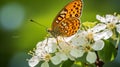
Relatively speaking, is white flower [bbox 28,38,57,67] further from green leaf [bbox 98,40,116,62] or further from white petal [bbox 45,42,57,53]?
green leaf [bbox 98,40,116,62]

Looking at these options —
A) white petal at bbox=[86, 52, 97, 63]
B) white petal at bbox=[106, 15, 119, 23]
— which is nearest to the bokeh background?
white petal at bbox=[106, 15, 119, 23]

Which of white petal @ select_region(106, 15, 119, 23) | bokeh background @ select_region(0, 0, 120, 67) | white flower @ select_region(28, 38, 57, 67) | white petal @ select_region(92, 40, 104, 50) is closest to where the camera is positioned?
white petal @ select_region(92, 40, 104, 50)

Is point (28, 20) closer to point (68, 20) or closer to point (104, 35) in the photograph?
point (68, 20)

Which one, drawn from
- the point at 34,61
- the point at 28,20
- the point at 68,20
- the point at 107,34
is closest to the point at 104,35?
the point at 107,34

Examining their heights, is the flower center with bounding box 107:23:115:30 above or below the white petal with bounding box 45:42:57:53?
above

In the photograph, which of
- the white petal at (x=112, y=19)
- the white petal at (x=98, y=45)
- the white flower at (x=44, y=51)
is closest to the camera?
the white petal at (x=98, y=45)

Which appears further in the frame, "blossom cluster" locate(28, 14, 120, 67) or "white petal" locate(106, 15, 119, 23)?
"white petal" locate(106, 15, 119, 23)

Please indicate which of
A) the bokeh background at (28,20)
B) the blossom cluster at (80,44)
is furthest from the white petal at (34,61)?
the bokeh background at (28,20)

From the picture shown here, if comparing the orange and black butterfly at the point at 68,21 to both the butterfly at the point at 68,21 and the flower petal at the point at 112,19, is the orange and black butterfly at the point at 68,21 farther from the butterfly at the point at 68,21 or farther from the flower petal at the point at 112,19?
the flower petal at the point at 112,19
